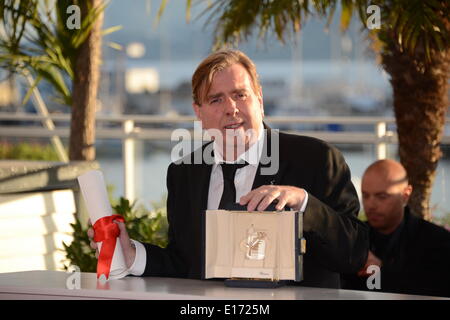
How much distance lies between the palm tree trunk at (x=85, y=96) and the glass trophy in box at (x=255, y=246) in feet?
11.4

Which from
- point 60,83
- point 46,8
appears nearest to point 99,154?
point 60,83

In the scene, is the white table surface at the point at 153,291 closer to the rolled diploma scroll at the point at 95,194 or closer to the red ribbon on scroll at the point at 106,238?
the red ribbon on scroll at the point at 106,238

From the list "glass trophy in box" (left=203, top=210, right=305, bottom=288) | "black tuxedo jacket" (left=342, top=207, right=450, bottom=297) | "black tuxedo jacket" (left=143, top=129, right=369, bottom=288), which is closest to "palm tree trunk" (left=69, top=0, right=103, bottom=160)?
"black tuxedo jacket" (left=342, top=207, right=450, bottom=297)

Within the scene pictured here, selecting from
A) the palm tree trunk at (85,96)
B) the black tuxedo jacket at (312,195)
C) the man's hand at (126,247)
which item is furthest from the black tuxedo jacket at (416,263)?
the palm tree trunk at (85,96)

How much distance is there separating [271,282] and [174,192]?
633 millimetres

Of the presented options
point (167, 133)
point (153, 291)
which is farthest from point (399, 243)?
point (167, 133)

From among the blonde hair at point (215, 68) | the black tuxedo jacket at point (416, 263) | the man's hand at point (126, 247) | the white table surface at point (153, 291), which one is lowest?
the black tuxedo jacket at point (416, 263)

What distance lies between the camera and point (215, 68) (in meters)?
2.56

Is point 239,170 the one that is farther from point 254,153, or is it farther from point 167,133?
point 167,133

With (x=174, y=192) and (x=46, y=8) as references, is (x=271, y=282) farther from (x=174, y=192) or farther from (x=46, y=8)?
(x=46, y=8)

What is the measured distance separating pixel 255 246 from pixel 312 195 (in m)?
0.33

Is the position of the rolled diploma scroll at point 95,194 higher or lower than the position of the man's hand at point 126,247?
higher

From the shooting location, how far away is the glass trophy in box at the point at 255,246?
7.23 ft

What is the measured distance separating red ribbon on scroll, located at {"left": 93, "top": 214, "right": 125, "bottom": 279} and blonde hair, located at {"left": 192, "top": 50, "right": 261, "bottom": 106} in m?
0.47
